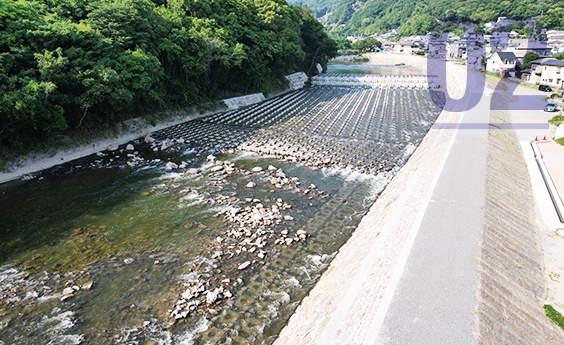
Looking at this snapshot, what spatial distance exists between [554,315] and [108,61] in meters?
28.3

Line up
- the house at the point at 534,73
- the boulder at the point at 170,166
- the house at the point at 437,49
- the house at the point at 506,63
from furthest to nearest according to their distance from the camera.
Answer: the house at the point at 437,49 < the house at the point at 506,63 < the house at the point at 534,73 < the boulder at the point at 170,166

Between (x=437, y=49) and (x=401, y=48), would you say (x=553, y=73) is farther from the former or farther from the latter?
(x=401, y=48)

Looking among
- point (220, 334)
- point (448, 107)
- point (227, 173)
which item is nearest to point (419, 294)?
point (220, 334)

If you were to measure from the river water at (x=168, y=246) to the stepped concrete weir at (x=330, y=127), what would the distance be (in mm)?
2236

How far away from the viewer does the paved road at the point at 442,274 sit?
7465 mm

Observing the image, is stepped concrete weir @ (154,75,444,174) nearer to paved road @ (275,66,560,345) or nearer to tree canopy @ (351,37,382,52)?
paved road @ (275,66,560,345)

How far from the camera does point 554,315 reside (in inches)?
336

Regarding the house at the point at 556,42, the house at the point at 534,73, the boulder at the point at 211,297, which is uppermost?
the house at the point at 556,42

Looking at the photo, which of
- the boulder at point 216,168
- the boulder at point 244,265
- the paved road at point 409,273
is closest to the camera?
the paved road at point 409,273

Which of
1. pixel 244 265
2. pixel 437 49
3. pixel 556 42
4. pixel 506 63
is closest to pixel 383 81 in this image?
pixel 506 63

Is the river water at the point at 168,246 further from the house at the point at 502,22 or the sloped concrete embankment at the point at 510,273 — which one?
the house at the point at 502,22

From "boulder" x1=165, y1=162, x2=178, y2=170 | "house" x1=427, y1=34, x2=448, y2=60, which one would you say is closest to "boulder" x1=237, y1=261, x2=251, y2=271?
"boulder" x1=165, y1=162, x2=178, y2=170

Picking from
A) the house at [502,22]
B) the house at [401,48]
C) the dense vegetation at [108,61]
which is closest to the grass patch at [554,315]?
the dense vegetation at [108,61]

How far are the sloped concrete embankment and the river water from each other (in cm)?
546
